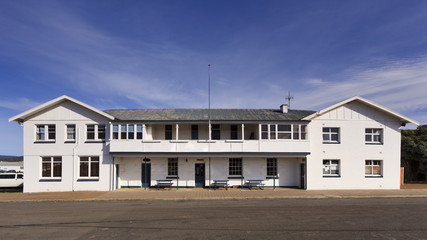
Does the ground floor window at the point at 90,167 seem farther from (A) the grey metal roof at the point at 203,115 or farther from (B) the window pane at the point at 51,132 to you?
(A) the grey metal roof at the point at 203,115

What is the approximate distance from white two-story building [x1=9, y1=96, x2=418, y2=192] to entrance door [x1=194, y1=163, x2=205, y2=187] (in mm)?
84

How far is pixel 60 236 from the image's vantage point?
857 cm

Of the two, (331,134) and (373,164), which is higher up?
(331,134)

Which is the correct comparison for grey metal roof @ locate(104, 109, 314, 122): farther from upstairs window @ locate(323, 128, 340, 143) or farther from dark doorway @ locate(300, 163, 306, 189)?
dark doorway @ locate(300, 163, 306, 189)

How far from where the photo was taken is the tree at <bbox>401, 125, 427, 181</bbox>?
2326 centimetres

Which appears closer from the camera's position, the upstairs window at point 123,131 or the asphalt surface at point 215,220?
the asphalt surface at point 215,220

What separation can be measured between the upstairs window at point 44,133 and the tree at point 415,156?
33356mm

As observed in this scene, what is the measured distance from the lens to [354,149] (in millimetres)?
20094

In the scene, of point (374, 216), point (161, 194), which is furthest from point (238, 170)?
point (374, 216)

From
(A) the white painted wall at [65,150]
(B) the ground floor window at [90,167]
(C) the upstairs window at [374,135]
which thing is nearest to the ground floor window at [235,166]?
(A) the white painted wall at [65,150]

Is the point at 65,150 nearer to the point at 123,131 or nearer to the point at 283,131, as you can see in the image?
the point at 123,131

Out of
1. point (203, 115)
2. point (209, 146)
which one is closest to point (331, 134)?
point (209, 146)

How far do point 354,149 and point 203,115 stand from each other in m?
13.4

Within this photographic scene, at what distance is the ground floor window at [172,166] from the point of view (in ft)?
67.0
